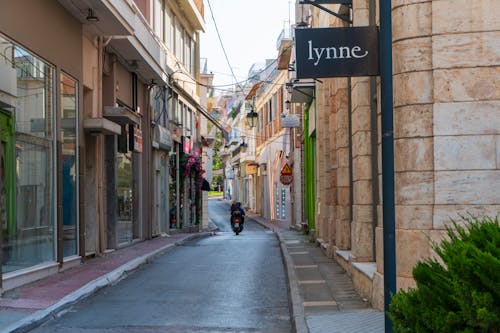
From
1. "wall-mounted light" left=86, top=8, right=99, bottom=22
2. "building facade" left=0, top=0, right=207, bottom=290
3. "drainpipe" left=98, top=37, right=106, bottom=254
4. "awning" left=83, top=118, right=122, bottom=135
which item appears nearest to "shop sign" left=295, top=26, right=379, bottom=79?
"building facade" left=0, top=0, right=207, bottom=290

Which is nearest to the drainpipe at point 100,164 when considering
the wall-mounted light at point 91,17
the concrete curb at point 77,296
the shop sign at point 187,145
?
the concrete curb at point 77,296

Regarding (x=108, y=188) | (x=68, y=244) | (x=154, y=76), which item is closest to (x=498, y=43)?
(x=68, y=244)

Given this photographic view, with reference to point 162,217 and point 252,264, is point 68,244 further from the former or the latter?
point 162,217

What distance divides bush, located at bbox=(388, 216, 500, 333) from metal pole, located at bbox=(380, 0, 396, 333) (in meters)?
1.06

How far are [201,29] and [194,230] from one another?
31.0 feet

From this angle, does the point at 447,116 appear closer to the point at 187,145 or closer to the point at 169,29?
the point at 169,29

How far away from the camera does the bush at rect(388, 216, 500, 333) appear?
135 inches

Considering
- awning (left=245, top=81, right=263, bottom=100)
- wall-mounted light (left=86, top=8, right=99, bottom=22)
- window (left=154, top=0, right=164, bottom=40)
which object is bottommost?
wall-mounted light (left=86, top=8, right=99, bottom=22)

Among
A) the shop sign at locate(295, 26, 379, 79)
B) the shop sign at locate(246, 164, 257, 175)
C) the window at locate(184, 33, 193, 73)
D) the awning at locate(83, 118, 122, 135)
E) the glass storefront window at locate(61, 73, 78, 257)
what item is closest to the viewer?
the shop sign at locate(295, 26, 379, 79)

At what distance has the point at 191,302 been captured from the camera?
9758mm

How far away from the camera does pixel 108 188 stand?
17.7 m

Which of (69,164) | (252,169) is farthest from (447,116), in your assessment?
(252,169)

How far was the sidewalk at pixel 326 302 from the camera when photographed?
295 inches

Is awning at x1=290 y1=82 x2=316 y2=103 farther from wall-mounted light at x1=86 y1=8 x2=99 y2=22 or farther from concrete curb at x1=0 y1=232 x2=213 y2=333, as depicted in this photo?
wall-mounted light at x1=86 y1=8 x2=99 y2=22
